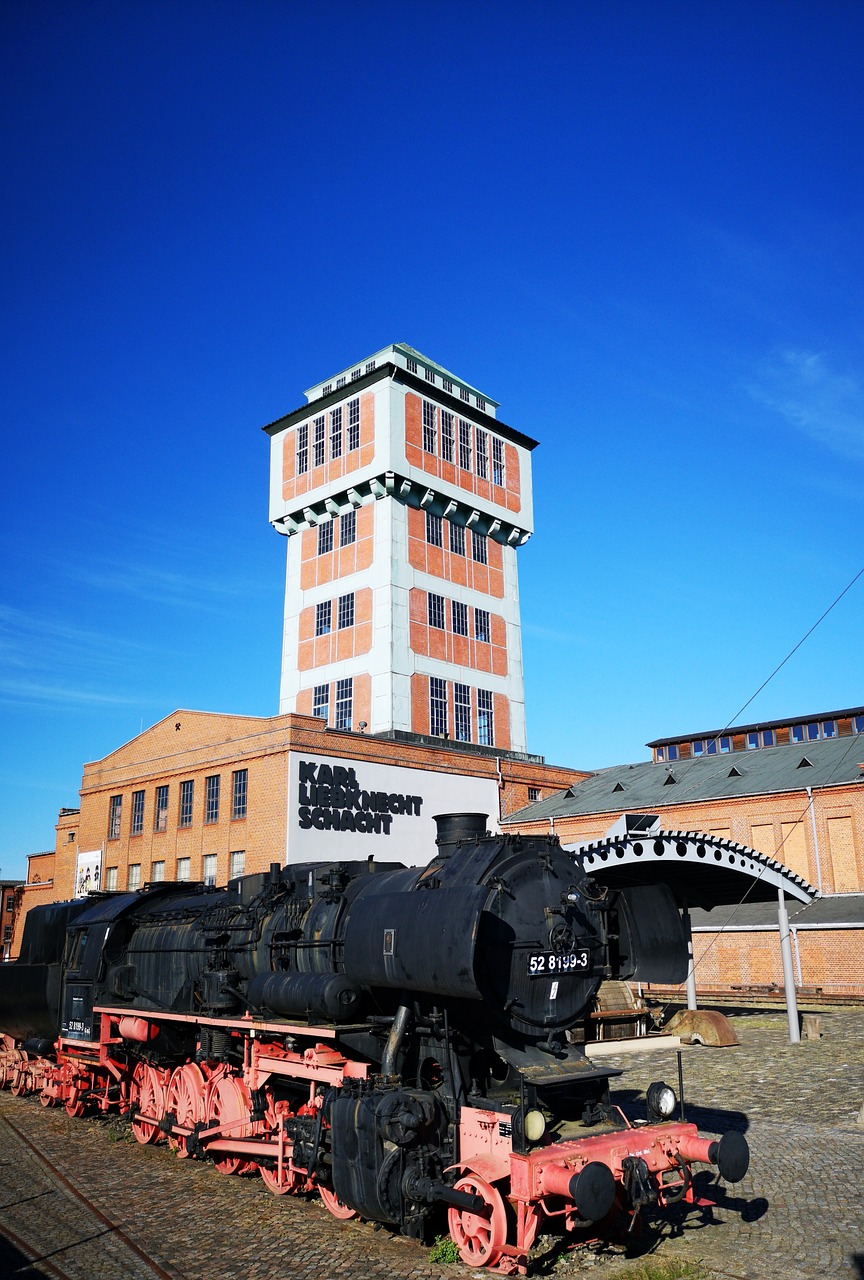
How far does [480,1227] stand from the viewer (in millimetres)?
7988

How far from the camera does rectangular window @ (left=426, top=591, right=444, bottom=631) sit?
4375cm

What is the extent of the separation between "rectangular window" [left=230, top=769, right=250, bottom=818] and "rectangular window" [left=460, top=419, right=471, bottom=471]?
2010cm

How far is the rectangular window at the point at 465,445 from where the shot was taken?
4769 centimetres

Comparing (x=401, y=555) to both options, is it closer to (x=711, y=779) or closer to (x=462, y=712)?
(x=462, y=712)

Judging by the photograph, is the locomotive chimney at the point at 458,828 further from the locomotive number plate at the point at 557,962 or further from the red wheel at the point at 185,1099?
the red wheel at the point at 185,1099

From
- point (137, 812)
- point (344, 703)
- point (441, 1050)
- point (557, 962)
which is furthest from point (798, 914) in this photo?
point (137, 812)

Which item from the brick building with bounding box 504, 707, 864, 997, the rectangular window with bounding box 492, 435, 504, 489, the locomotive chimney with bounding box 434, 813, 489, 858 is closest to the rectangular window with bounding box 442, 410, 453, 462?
the rectangular window with bounding box 492, 435, 504, 489

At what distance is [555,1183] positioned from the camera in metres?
7.58

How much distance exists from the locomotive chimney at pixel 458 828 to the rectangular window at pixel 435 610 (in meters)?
32.9

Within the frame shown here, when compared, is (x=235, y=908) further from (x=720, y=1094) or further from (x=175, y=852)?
(x=175, y=852)

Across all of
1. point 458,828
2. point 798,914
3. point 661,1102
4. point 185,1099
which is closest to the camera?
A: point 661,1102

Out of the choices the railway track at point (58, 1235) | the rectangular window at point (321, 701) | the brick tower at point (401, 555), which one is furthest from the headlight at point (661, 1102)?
the rectangular window at point (321, 701)

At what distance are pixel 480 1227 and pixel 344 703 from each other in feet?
115

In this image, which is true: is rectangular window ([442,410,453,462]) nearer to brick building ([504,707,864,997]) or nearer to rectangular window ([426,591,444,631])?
rectangular window ([426,591,444,631])
